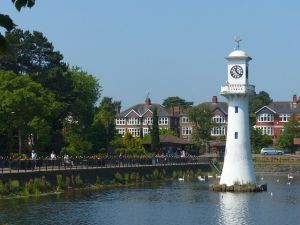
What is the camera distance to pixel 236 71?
53.7 meters

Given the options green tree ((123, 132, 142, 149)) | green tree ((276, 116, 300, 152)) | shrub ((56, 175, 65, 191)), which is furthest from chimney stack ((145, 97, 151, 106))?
shrub ((56, 175, 65, 191))

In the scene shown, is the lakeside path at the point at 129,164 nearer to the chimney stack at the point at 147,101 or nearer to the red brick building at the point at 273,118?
the red brick building at the point at 273,118

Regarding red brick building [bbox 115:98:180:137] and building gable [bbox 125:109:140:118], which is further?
building gable [bbox 125:109:140:118]

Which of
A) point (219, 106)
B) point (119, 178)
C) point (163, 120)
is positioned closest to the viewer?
point (119, 178)

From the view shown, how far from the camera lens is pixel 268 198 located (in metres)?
49.8

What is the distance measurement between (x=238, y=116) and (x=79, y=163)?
16064 mm

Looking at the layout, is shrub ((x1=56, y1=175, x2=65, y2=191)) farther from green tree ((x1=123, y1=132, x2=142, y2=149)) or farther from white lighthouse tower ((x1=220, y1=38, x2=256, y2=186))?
green tree ((x1=123, y1=132, x2=142, y2=149))

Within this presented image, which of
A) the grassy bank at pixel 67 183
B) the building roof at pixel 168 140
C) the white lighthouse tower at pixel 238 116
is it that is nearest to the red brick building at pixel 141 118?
the building roof at pixel 168 140

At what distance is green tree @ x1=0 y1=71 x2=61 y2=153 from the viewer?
58594mm

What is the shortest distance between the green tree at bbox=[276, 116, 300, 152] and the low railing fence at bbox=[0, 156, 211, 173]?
33.4 m

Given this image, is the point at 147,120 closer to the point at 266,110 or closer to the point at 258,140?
the point at 266,110

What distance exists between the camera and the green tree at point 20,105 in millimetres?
58594

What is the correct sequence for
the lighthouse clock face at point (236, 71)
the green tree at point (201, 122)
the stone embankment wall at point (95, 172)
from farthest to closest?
the green tree at point (201, 122) < the lighthouse clock face at point (236, 71) < the stone embankment wall at point (95, 172)

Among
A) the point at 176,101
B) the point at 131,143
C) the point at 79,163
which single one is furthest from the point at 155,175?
the point at 176,101
